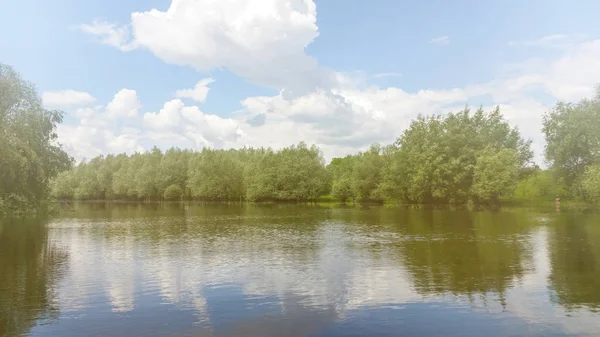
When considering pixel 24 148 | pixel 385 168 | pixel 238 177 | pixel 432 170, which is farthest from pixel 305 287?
pixel 238 177

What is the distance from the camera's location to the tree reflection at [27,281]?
21594mm

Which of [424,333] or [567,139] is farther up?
[567,139]

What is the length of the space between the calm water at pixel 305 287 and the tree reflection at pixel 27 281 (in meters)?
0.11

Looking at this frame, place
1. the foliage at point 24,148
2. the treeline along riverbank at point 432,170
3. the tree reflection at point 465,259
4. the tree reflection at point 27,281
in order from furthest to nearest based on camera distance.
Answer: the treeline along riverbank at point 432,170 < the foliage at point 24,148 < the tree reflection at point 465,259 < the tree reflection at point 27,281

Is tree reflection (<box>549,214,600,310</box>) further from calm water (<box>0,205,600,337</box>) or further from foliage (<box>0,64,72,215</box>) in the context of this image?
foliage (<box>0,64,72,215</box>)

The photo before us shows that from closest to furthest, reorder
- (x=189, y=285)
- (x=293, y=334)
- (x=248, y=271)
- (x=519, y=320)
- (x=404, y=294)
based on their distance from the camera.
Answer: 1. (x=293, y=334)
2. (x=519, y=320)
3. (x=404, y=294)
4. (x=189, y=285)
5. (x=248, y=271)

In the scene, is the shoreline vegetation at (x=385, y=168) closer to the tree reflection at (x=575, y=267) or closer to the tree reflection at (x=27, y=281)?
the tree reflection at (x=27, y=281)

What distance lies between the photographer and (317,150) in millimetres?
185500

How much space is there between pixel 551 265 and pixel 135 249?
36.4 metres

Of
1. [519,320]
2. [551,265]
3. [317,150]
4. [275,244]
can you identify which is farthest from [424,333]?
[317,150]

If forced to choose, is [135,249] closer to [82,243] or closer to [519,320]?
[82,243]

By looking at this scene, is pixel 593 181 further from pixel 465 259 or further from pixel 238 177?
pixel 238 177

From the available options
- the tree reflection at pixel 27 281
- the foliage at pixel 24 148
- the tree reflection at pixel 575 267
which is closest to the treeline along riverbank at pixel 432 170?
the tree reflection at pixel 575 267

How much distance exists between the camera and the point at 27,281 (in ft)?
97.5
